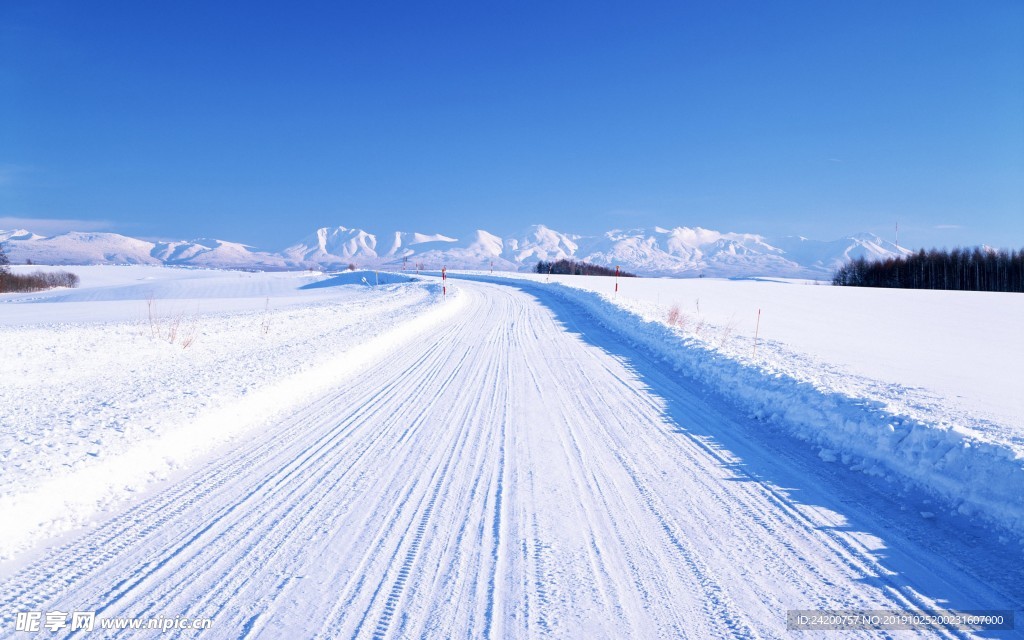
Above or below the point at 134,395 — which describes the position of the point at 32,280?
above

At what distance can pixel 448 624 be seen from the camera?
2664mm

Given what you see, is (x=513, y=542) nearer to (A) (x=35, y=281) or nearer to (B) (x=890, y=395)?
(B) (x=890, y=395)

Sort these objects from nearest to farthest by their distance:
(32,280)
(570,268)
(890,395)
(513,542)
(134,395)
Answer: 1. (513,542)
2. (134,395)
3. (890,395)
4. (32,280)
5. (570,268)

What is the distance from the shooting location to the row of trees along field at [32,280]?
180ft

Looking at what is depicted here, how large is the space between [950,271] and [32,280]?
12225cm

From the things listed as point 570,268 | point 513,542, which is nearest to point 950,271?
point 570,268

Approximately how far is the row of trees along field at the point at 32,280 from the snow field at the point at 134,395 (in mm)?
54651

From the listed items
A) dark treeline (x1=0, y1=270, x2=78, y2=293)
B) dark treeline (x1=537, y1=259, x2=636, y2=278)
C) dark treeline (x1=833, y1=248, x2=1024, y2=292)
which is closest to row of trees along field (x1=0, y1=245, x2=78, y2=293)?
dark treeline (x1=0, y1=270, x2=78, y2=293)

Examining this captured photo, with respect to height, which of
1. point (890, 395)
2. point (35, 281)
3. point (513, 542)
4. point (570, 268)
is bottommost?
point (513, 542)

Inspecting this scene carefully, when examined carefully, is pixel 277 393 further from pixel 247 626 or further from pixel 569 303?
pixel 569 303

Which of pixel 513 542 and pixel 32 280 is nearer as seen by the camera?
pixel 513 542

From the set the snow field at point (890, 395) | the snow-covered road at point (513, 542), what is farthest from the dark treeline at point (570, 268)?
the snow-covered road at point (513, 542)

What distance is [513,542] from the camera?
3.46 metres

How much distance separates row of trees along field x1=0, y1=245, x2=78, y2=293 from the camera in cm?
5481
